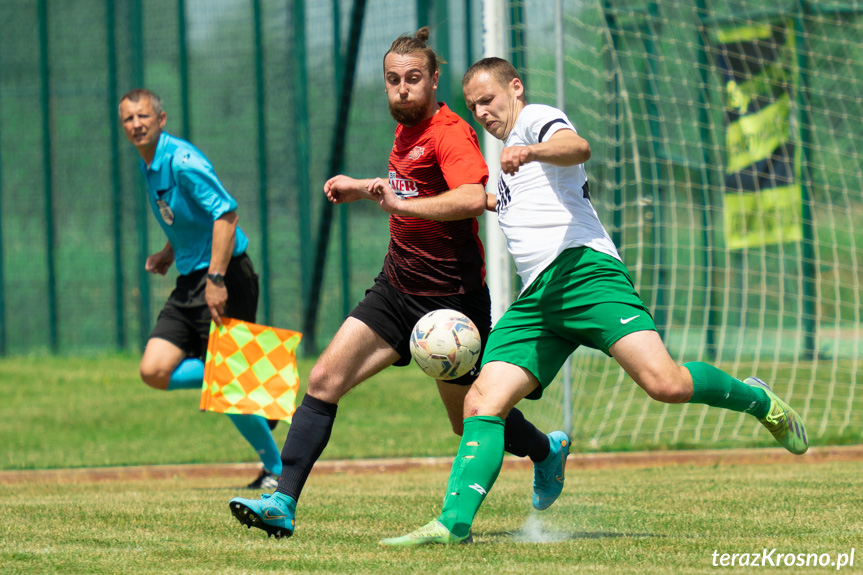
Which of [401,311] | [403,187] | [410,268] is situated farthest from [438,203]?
[401,311]

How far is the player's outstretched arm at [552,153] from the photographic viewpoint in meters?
4.25

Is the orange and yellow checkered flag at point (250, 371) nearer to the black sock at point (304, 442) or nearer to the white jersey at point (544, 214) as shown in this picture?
the black sock at point (304, 442)

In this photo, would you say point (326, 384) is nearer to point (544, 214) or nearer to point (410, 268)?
point (410, 268)

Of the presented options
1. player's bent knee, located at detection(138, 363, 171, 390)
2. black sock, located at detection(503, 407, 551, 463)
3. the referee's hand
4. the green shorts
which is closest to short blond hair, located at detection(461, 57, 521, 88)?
the green shorts

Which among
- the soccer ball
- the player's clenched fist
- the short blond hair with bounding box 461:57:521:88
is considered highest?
the short blond hair with bounding box 461:57:521:88

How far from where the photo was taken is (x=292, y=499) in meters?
4.91

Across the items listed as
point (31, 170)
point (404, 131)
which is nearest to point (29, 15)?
point (31, 170)

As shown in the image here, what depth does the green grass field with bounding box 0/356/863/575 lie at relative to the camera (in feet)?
13.6

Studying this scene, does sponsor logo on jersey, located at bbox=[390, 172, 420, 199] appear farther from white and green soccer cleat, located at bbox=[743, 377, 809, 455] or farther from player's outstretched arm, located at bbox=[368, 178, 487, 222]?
white and green soccer cleat, located at bbox=[743, 377, 809, 455]

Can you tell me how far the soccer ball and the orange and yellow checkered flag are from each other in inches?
79.0

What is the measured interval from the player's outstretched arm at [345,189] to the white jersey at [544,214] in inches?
26.5

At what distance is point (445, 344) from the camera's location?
483 centimetres

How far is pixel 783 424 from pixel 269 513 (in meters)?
2.43

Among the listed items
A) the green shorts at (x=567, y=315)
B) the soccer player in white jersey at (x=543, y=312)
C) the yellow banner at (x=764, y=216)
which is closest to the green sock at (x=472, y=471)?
the soccer player in white jersey at (x=543, y=312)
